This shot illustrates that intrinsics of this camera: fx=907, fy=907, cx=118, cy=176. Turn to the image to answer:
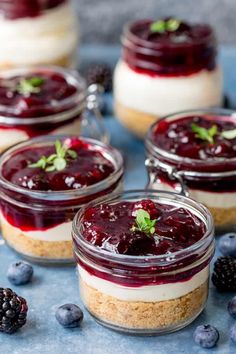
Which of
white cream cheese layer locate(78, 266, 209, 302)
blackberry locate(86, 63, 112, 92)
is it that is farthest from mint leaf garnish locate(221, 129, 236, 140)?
blackberry locate(86, 63, 112, 92)

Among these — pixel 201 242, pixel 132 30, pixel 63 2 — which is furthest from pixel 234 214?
pixel 63 2

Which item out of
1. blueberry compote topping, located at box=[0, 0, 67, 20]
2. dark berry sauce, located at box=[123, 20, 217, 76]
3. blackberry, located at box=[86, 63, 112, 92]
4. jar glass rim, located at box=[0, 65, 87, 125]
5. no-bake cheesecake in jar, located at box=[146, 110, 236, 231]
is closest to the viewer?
no-bake cheesecake in jar, located at box=[146, 110, 236, 231]

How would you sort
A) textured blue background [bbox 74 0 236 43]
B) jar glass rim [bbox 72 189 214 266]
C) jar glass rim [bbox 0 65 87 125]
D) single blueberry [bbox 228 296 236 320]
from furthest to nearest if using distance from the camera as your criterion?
textured blue background [bbox 74 0 236 43], jar glass rim [bbox 0 65 87 125], single blueberry [bbox 228 296 236 320], jar glass rim [bbox 72 189 214 266]

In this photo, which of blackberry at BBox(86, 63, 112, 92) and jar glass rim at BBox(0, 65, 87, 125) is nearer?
jar glass rim at BBox(0, 65, 87, 125)

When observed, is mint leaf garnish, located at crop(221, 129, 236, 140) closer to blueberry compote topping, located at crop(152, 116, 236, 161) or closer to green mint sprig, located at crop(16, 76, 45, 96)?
blueberry compote topping, located at crop(152, 116, 236, 161)

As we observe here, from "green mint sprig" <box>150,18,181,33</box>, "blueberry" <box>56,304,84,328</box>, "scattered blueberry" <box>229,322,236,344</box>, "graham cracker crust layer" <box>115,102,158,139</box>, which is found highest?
"green mint sprig" <box>150,18,181,33</box>

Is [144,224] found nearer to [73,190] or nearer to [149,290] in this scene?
[149,290]

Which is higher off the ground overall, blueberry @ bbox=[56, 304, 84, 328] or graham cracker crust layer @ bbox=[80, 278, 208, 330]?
graham cracker crust layer @ bbox=[80, 278, 208, 330]
